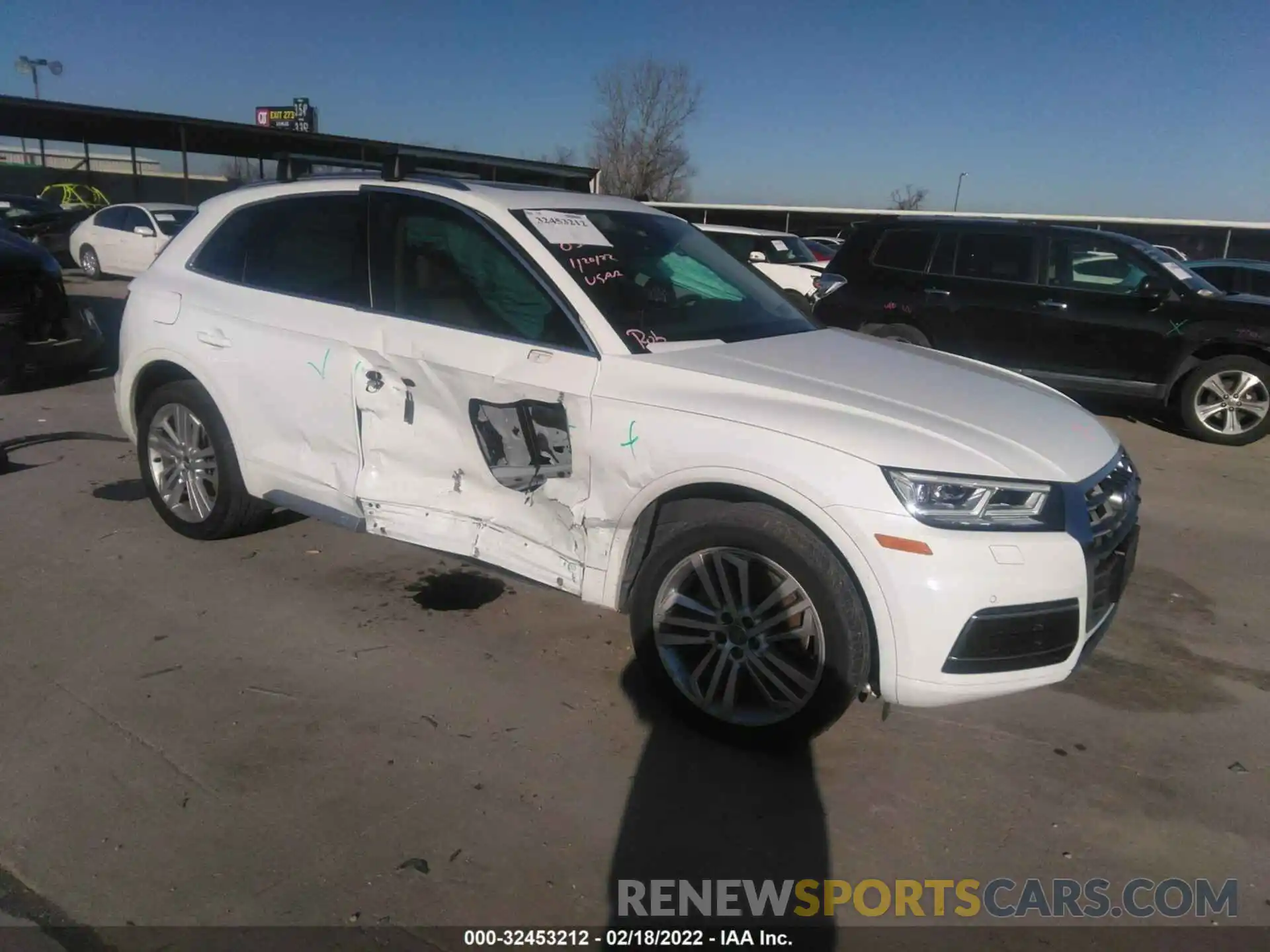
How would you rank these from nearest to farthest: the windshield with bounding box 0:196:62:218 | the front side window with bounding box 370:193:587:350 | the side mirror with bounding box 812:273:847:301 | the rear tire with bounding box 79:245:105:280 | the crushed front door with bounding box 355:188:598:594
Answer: the crushed front door with bounding box 355:188:598:594, the front side window with bounding box 370:193:587:350, the side mirror with bounding box 812:273:847:301, the rear tire with bounding box 79:245:105:280, the windshield with bounding box 0:196:62:218

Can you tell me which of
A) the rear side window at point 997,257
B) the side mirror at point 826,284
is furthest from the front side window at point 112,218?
the rear side window at point 997,257

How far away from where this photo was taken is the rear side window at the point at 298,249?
13.6ft

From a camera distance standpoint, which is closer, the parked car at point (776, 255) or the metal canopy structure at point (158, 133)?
the parked car at point (776, 255)

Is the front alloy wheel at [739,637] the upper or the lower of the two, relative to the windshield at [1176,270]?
lower

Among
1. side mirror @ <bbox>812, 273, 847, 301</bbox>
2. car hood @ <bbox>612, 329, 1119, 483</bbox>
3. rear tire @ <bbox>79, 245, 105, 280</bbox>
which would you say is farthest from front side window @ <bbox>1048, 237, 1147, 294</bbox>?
rear tire @ <bbox>79, 245, 105, 280</bbox>

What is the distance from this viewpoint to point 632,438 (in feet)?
10.8

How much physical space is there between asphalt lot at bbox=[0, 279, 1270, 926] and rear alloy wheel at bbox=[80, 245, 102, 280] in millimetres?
15520

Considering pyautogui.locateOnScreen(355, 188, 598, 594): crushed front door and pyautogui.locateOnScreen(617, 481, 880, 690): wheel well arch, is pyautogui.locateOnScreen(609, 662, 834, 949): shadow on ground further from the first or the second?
pyautogui.locateOnScreen(355, 188, 598, 594): crushed front door

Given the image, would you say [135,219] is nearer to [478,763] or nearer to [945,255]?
[945,255]

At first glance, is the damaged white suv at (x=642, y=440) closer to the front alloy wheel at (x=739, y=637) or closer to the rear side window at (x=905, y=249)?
the front alloy wheel at (x=739, y=637)

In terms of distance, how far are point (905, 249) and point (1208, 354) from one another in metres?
2.88

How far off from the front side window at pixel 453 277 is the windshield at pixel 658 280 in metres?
0.17

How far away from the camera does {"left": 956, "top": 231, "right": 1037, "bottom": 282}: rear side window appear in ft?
29.2

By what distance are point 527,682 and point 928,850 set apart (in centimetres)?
159
